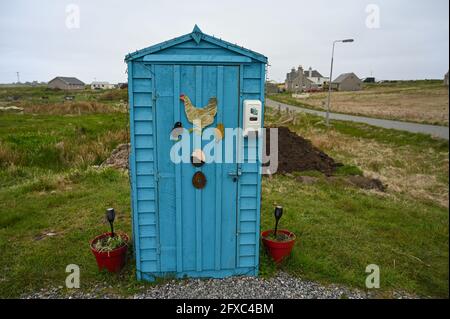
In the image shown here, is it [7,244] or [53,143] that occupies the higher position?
[53,143]

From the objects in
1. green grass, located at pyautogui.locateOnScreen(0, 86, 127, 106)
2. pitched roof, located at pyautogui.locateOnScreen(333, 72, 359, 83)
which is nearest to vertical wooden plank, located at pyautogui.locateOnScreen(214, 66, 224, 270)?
green grass, located at pyautogui.locateOnScreen(0, 86, 127, 106)

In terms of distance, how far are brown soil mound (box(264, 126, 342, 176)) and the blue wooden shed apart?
654 centimetres

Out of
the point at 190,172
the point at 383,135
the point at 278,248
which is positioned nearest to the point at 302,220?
the point at 278,248

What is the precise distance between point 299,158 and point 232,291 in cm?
817

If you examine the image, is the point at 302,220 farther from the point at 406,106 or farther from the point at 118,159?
the point at 406,106

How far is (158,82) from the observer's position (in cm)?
387

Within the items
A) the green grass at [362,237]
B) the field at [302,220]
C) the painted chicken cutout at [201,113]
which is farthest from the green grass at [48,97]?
the painted chicken cutout at [201,113]

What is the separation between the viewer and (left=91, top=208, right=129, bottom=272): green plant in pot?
440 cm

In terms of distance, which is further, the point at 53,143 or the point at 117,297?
the point at 53,143

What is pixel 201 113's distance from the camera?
397cm

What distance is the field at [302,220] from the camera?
4.58m
